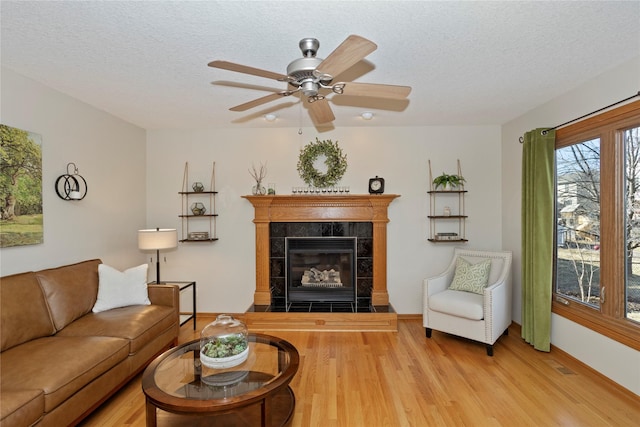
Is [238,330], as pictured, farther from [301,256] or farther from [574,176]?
[574,176]

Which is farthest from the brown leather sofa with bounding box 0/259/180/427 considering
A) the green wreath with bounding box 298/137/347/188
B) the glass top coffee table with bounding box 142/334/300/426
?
the green wreath with bounding box 298/137/347/188

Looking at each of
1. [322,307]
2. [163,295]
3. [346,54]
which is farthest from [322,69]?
[322,307]

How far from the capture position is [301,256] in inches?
173

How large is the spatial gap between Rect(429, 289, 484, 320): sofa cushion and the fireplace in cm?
115

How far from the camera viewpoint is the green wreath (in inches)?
165

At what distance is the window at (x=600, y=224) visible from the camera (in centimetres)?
247

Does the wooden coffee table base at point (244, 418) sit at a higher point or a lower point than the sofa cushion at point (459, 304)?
lower

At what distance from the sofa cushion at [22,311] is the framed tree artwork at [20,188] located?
0.34 metres

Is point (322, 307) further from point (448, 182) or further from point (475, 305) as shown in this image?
point (448, 182)

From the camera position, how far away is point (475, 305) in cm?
318

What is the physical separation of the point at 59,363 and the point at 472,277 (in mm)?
3728

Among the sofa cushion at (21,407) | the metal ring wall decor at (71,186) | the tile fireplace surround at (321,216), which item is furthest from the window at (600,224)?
the metal ring wall decor at (71,186)

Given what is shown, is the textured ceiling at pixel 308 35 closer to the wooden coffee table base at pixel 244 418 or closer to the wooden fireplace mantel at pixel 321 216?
the wooden fireplace mantel at pixel 321 216

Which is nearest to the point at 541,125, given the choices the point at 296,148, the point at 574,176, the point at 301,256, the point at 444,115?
the point at 574,176
